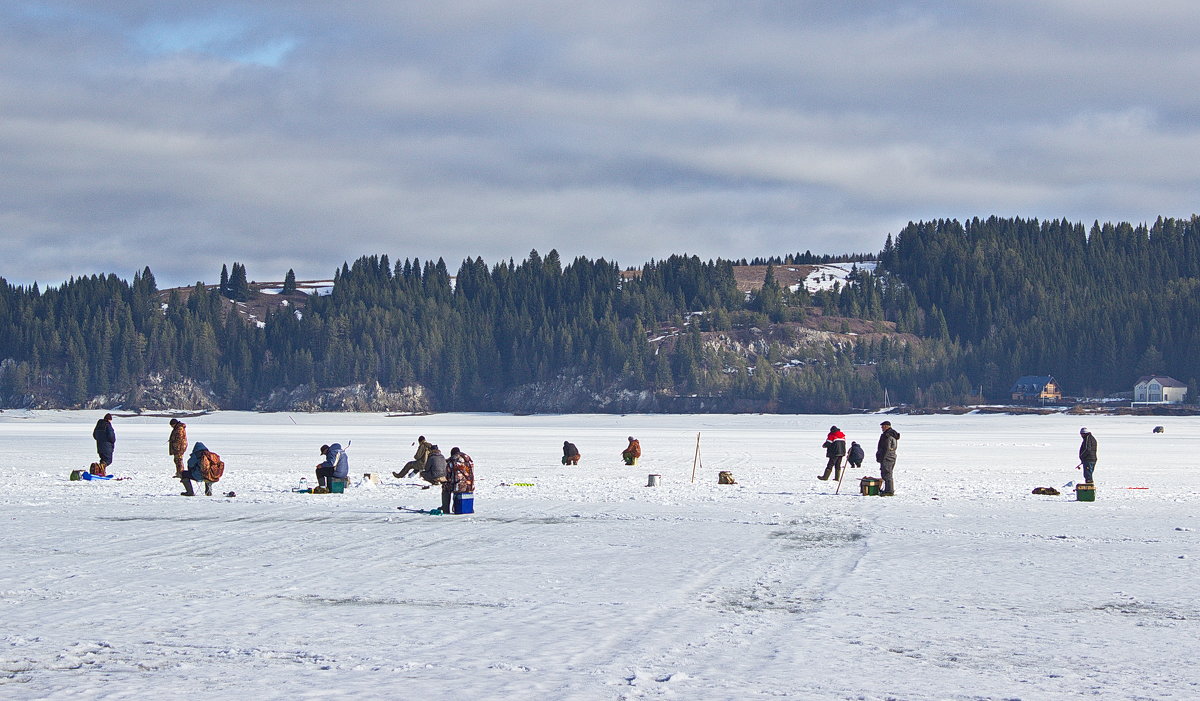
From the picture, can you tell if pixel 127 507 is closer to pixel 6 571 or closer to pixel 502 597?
pixel 6 571

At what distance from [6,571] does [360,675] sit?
7.63 metres

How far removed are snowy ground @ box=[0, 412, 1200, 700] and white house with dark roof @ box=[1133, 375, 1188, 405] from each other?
160 meters

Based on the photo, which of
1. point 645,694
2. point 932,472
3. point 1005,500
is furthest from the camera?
point 932,472

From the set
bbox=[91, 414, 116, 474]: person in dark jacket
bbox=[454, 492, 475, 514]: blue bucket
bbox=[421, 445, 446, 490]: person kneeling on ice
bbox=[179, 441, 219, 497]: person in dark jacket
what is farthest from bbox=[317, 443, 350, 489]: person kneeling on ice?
bbox=[91, 414, 116, 474]: person in dark jacket

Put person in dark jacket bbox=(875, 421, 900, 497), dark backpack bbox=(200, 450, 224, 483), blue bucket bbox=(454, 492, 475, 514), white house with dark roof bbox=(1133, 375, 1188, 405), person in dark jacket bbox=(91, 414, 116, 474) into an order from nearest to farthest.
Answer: blue bucket bbox=(454, 492, 475, 514), dark backpack bbox=(200, 450, 224, 483), person in dark jacket bbox=(875, 421, 900, 497), person in dark jacket bbox=(91, 414, 116, 474), white house with dark roof bbox=(1133, 375, 1188, 405)

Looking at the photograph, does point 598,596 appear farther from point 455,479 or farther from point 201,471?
point 201,471

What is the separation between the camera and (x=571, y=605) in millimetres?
13203

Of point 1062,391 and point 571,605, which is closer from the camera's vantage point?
point 571,605

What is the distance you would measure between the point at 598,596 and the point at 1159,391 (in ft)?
585

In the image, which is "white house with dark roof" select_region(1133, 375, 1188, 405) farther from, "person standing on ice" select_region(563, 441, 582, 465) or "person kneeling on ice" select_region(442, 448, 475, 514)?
"person kneeling on ice" select_region(442, 448, 475, 514)

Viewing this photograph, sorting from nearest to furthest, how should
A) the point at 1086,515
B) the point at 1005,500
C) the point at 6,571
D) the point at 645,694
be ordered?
the point at 645,694, the point at 6,571, the point at 1086,515, the point at 1005,500

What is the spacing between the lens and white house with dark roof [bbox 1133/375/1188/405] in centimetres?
17275

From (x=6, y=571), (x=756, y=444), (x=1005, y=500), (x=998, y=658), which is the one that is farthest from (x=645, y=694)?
(x=756, y=444)

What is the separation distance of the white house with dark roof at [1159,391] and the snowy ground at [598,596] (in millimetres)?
159505
